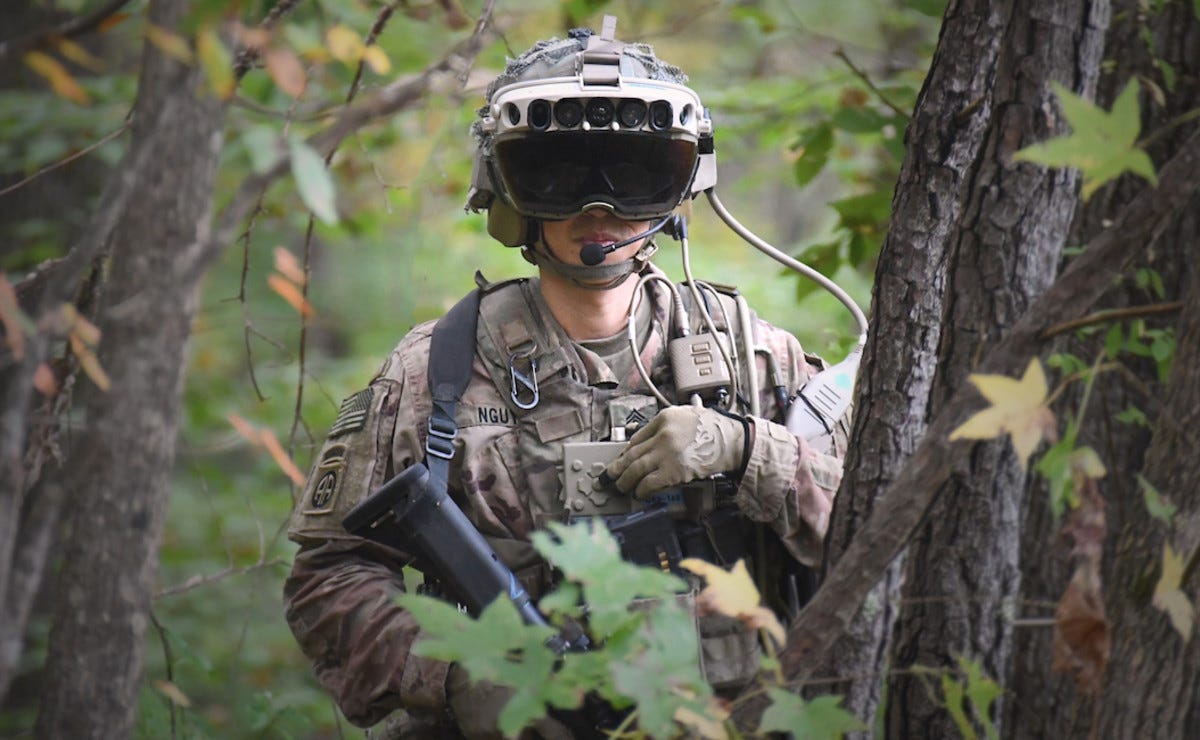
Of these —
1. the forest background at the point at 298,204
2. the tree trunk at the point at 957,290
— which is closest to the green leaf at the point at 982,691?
the forest background at the point at 298,204

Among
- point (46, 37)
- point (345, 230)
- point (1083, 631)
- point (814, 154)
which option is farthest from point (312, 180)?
point (345, 230)

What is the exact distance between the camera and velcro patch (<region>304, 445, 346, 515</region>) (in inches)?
119

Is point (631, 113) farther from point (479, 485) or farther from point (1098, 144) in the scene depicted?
point (1098, 144)

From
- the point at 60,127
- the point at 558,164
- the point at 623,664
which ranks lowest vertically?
the point at 623,664

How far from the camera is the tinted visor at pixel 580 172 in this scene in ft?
10.1

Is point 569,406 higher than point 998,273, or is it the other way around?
point 998,273

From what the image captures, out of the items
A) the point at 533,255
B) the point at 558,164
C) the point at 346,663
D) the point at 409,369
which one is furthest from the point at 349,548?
the point at 558,164

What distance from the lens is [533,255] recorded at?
329cm

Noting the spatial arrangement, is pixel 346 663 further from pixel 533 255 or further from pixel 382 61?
pixel 382 61

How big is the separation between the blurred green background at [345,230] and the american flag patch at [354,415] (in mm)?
167

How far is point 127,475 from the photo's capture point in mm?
2613

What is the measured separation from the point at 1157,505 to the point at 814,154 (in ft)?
8.73

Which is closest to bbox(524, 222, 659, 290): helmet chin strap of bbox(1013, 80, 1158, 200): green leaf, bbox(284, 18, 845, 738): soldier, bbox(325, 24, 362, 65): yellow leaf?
bbox(284, 18, 845, 738): soldier

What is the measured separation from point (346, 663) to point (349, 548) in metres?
0.29
